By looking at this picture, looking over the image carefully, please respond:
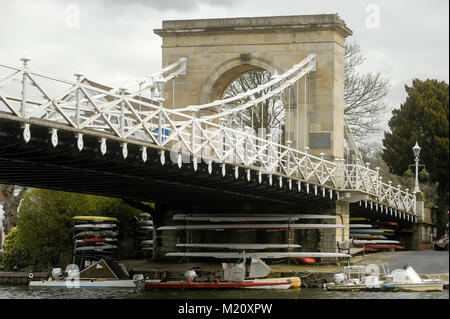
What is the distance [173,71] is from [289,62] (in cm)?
544

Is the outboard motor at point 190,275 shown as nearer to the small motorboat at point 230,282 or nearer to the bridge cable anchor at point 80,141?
the small motorboat at point 230,282

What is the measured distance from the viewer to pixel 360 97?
5619 cm

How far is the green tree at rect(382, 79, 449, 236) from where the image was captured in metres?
60.5

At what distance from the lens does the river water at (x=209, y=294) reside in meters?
33.7

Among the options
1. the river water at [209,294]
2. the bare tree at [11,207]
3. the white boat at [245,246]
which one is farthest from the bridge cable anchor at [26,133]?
the bare tree at [11,207]

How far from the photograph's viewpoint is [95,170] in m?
29.6

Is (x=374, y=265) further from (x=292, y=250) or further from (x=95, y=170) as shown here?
(x=95, y=170)

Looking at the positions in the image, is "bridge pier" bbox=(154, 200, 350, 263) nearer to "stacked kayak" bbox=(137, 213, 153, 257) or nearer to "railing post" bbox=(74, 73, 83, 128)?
"stacked kayak" bbox=(137, 213, 153, 257)

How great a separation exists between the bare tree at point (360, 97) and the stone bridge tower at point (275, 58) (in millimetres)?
10040

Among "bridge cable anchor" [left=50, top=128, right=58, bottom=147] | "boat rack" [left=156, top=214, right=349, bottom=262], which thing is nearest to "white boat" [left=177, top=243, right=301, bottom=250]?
"boat rack" [left=156, top=214, right=349, bottom=262]

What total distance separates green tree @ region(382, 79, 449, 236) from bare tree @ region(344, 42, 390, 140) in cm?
537
